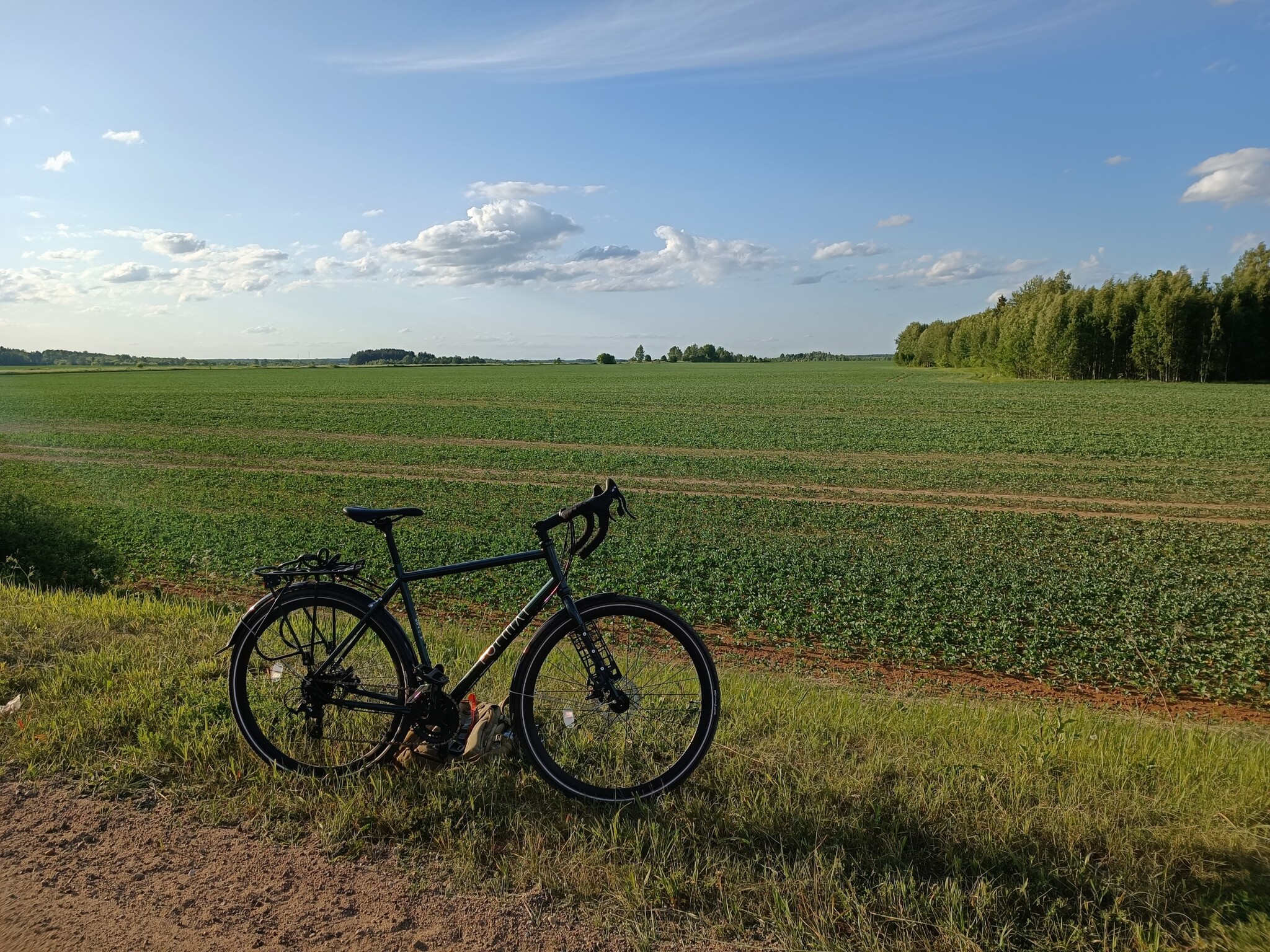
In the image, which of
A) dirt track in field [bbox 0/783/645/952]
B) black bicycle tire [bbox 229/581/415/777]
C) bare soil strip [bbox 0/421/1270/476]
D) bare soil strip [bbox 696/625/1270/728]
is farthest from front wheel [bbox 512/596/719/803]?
bare soil strip [bbox 0/421/1270/476]

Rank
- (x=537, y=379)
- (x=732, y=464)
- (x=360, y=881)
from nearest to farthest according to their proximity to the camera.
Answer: (x=360, y=881) < (x=732, y=464) < (x=537, y=379)

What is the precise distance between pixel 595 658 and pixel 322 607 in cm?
143

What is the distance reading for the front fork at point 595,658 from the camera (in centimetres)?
360

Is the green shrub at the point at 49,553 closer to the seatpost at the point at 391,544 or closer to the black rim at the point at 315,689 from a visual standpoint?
the black rim at the point at 315,689

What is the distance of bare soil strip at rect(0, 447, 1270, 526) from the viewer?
18.2 m

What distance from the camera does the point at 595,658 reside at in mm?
3633

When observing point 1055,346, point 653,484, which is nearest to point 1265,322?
point 1055,346

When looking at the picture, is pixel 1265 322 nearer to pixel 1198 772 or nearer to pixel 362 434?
pixel 362 434

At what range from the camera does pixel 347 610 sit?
3834mm

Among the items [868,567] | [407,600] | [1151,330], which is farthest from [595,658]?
[1151,330]

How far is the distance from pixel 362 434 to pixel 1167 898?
119 feet

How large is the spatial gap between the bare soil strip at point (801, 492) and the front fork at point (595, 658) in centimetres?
1608

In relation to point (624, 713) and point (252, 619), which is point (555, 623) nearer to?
point (624, 713)

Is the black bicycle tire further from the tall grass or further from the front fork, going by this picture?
the front fork
